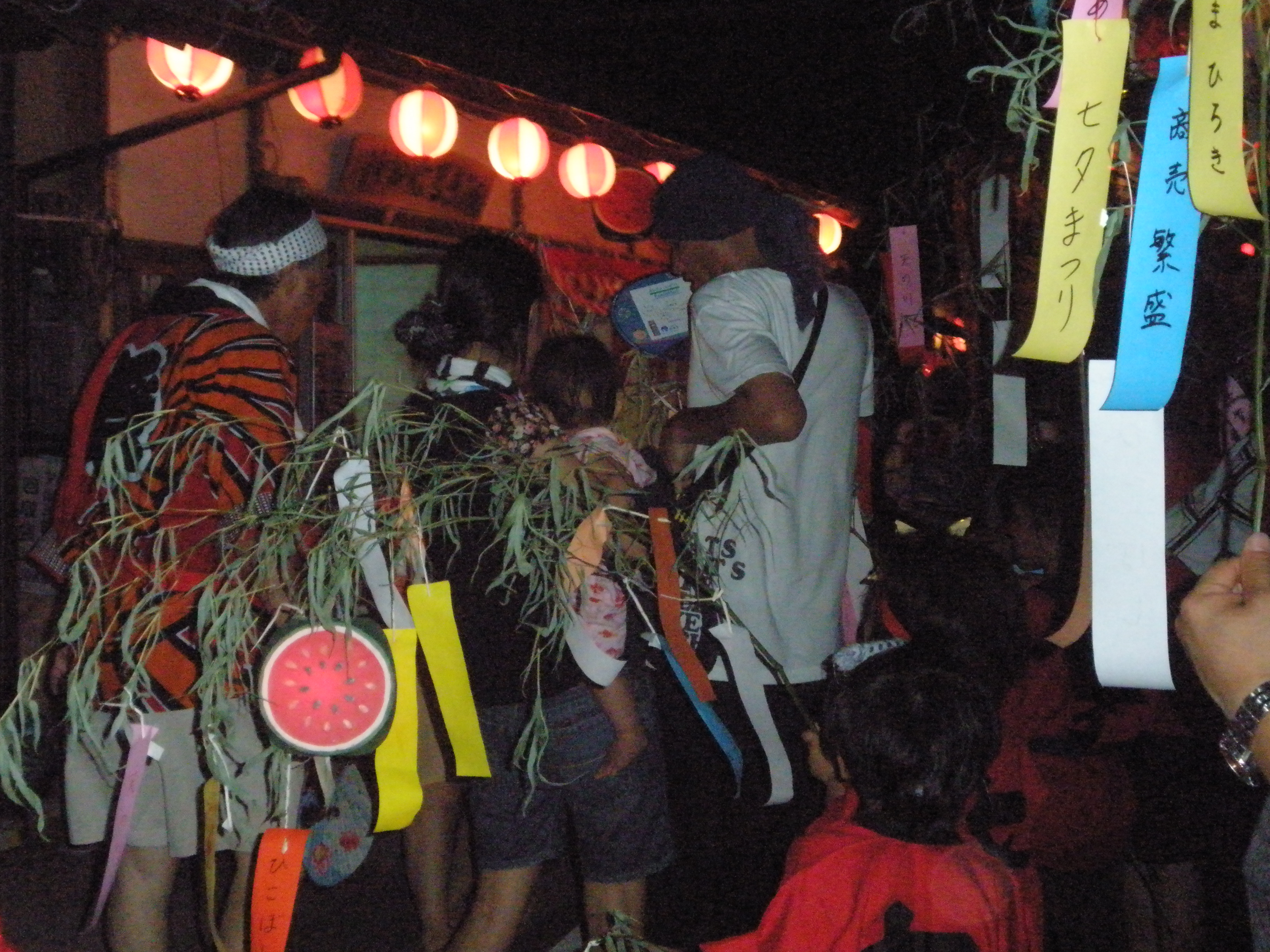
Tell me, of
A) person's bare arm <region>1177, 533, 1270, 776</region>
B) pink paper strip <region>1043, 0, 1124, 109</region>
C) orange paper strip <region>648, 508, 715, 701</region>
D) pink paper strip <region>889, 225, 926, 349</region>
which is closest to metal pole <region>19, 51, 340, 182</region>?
pink paper strip <region>889, 225, 926, 349</region>

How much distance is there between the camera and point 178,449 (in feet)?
6.20

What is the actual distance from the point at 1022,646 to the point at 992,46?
5.90 feet

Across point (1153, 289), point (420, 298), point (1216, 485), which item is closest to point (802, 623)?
point (1216, 485)

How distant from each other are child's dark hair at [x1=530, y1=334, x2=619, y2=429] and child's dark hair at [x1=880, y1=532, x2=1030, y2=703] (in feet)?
2.68

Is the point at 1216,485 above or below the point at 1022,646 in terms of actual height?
above

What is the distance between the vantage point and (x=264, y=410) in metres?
2.00

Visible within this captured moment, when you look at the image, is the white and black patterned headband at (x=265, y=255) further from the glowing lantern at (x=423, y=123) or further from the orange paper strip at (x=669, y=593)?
the glowing lantern at (x=423, y=123)

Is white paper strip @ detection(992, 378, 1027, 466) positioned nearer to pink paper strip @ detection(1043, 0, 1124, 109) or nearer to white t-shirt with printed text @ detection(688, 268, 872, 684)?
white t-shirt with printed text @ detection(688, 268, 872, 684)

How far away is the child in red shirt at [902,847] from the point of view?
173 centimetres

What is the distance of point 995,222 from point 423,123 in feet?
13.8

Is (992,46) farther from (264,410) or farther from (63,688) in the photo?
(63,688)

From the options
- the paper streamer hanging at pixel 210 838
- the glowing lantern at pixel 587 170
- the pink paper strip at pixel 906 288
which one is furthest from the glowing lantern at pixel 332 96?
the paper streamer hanging at pixel 210 838

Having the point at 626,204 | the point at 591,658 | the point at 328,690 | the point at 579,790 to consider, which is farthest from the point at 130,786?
the point at 626,204

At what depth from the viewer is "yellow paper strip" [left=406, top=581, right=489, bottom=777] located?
4.74 ft
